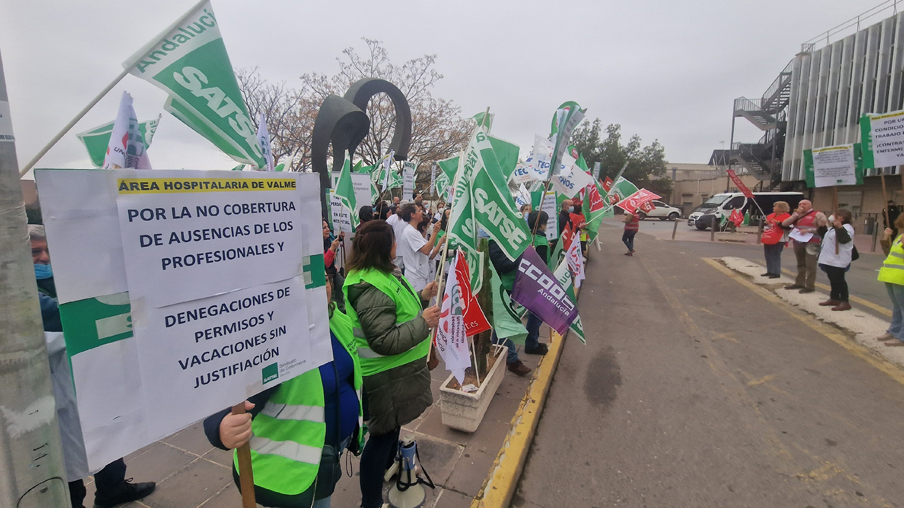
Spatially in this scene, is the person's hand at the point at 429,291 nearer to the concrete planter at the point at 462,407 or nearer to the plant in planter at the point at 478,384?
the plant in planter at the point at 478,384

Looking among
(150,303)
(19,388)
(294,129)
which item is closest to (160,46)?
(150,303)

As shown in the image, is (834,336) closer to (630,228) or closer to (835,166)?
(835,166)

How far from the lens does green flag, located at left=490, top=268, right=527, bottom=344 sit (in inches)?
161

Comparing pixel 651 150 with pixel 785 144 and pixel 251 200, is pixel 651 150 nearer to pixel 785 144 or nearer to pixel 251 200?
pixel 785 144

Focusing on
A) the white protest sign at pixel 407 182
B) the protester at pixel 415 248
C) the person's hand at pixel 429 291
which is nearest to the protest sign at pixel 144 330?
the person's hand at pixel 429 291

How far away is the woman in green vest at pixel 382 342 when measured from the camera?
226 cm

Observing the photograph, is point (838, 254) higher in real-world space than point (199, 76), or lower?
lower

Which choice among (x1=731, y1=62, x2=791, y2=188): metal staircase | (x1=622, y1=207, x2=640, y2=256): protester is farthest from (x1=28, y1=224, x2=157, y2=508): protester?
(x1=731, y1=62, x2=791, y2=188): metal staircase

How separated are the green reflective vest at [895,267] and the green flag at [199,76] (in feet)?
24.9

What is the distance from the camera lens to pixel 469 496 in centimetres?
294

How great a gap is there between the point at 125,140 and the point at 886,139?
913 cm

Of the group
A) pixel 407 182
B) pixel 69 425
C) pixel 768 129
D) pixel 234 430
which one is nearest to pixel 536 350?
pixel 234 430

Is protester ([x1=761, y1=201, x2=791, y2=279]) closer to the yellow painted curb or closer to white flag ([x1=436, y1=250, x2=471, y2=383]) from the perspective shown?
the yellow painted curb

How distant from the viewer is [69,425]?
2.00 meters
